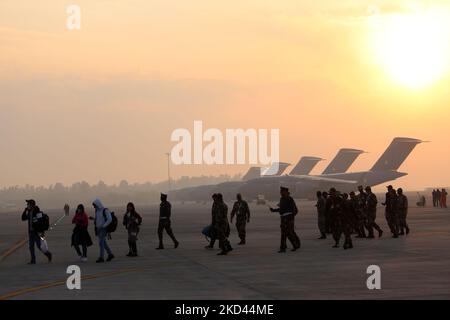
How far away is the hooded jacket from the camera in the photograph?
25094 millimetres

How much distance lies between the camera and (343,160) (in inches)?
5630

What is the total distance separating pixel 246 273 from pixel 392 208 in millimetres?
13787

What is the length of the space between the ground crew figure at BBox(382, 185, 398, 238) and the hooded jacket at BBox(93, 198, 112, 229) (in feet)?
39.3

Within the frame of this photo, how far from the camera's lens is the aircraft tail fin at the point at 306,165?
159 metres

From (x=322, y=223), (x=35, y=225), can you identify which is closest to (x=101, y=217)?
(x=35, y=225)

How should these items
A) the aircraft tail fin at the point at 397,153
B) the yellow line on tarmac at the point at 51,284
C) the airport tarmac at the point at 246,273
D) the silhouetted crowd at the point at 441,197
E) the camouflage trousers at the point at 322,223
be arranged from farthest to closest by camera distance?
the aircraft tail fin at the point at 397,153, the silhouetted crowd at the point at 441,197, the camouflage trousers at the point at 322,223, the yellow line on tarmac at the point at 51,284, the airport tarmac at the point at 246,273

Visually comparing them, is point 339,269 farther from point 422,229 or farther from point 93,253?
point 422,229

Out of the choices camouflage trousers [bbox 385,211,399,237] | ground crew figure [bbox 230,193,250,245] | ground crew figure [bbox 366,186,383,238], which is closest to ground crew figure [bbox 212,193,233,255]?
ground crew figure [bbox 230,193,250,245]

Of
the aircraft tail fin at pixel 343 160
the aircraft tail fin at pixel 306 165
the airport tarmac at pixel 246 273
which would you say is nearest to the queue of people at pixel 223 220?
the airport tarmac at pixel 246 273

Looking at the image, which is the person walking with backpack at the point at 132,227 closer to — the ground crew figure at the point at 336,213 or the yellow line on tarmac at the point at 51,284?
the yellow line on tarmac at the point at 51,284

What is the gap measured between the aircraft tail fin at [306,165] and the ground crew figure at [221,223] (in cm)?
13148

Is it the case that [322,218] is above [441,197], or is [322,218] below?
above

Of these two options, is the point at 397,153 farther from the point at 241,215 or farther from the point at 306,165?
the point at 241,215

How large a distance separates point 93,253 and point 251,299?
14.3m
